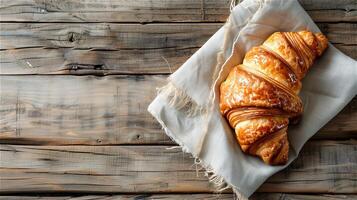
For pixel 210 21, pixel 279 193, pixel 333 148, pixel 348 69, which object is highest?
pixel 210 21

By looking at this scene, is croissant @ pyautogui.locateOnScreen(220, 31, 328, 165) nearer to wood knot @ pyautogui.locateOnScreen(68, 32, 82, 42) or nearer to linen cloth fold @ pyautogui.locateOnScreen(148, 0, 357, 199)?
linen cloth fold @ pyautogui.locateOnScreen(148, 0, 357, 199)

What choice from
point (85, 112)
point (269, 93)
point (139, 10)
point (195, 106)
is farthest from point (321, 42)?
point (85, 112)

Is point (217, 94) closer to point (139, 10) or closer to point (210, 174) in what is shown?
point (210, 174)

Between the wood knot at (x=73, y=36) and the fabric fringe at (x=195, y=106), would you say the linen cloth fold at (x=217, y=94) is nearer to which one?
the fabric fringe at (x=195, y=106)

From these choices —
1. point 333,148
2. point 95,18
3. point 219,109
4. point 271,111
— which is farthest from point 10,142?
point 333,148

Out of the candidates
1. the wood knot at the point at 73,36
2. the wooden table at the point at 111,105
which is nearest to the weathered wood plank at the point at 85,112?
the wooden table at the point at 111,105

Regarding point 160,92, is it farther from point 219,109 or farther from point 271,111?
Result: point 271,111
